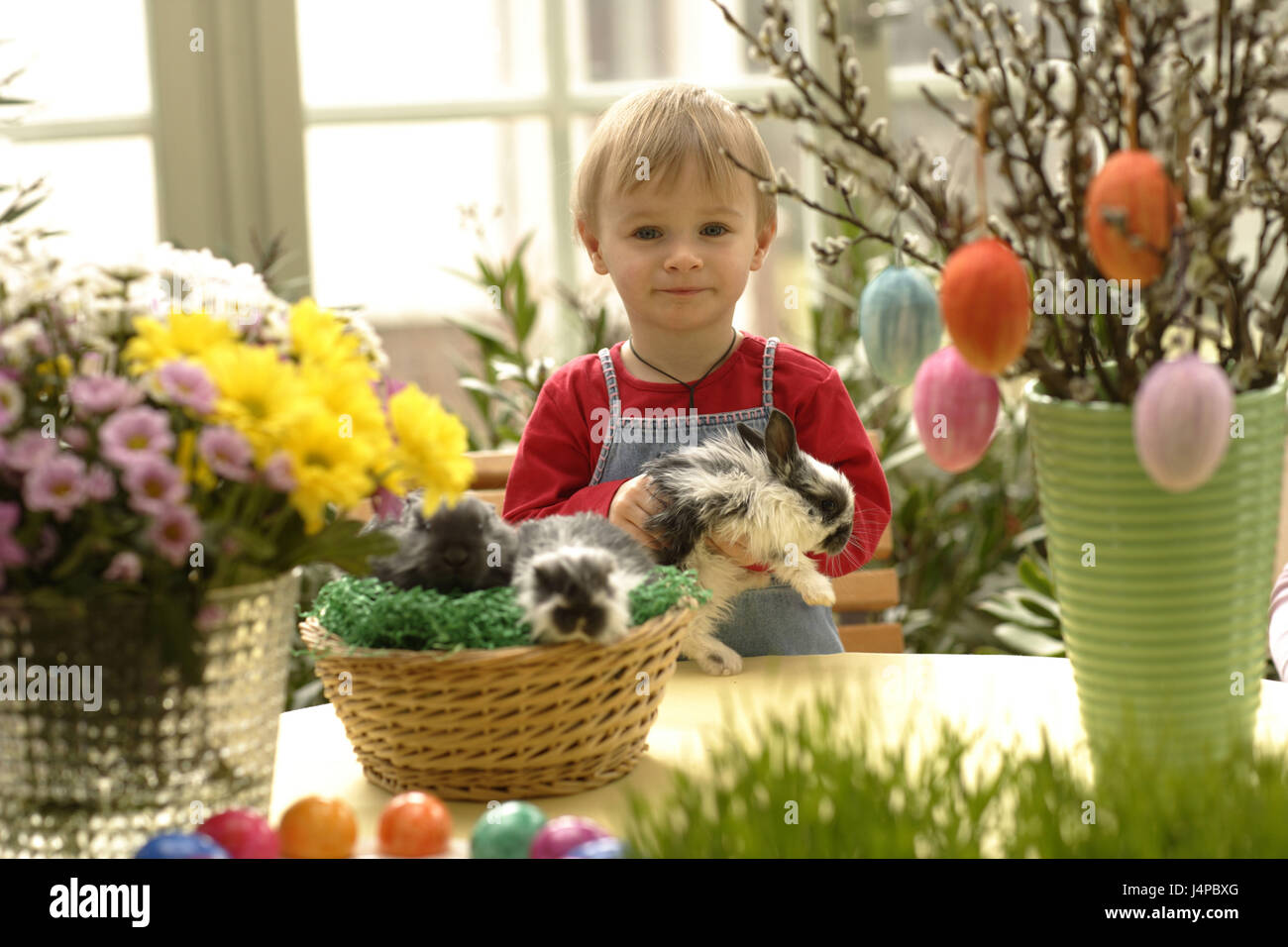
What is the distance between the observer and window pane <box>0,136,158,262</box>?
263 centimetres

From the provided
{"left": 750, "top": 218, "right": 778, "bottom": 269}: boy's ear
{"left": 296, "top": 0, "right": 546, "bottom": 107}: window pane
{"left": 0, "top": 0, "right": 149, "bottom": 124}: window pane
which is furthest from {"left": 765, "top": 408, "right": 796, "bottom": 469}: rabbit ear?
{"left": 0, "top": 0, "right": 149, "bottom": 124}: window pane

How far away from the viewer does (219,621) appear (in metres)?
0.82

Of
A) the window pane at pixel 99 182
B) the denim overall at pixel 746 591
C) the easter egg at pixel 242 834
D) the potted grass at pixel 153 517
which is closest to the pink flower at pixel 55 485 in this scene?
the potted grass at pixel 153 517

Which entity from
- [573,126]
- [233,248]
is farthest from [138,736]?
[573,126]

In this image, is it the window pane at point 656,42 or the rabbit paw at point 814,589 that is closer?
the rabbit paw at point 814,589

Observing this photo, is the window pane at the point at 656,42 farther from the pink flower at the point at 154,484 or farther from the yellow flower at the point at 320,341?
the pink flower at the point at 154,484

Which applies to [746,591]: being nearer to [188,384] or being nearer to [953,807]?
[953,807]

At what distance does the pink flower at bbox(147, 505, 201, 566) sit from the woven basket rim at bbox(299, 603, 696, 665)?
0.71 feet

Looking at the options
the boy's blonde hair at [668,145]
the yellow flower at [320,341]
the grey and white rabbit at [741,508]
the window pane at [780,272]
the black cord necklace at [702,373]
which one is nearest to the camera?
the yellow flower at [320,341]

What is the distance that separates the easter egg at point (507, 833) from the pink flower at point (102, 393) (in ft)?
1.14

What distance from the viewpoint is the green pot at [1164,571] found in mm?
877

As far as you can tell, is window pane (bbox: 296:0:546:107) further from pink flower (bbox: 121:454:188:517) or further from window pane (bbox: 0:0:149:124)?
pink flower (bbox: 121:454:188:517)

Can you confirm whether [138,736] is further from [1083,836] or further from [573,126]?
[573,126]
